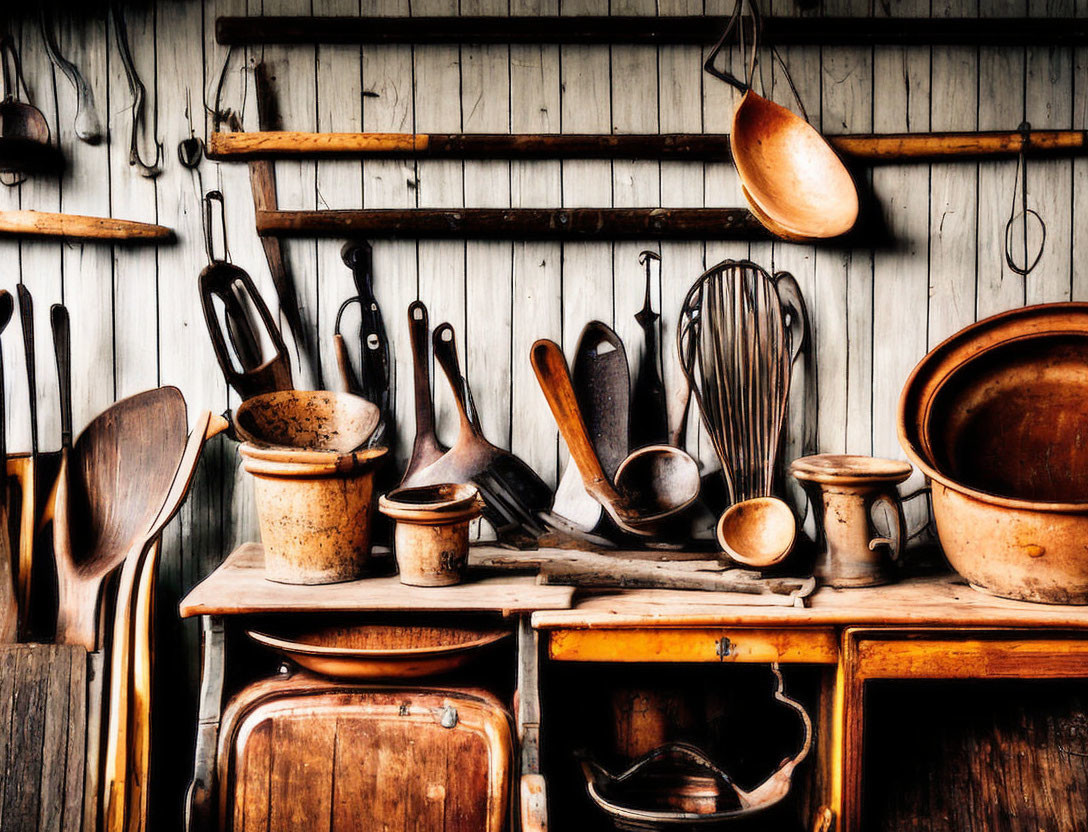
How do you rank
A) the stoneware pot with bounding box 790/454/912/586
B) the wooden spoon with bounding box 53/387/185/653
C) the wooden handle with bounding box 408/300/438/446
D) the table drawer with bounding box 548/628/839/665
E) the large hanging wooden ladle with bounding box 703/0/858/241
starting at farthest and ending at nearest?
the wooden handle with bounding box 408/300/438/446 → the large hanging wooden ladle with bounding box 703/0/858/241 → the wooden spoon with bounding box 53/387/185/653 → the stoneware pot with bounding box 790/454/912/586 → the table drawer with bounding box 548/628/839/665

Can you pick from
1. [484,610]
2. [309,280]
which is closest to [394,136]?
[309,280]

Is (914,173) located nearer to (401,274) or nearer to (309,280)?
(401,274)

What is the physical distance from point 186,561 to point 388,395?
663 mm

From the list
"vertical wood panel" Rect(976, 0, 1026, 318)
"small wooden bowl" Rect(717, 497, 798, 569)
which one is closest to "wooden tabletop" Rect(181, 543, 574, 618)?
"small wooden bowl" Rect(717, 497, 798, 569)

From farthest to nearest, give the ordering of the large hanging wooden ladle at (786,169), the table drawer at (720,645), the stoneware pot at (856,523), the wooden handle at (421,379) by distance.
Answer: the wooden handle at (421,379) → the large hanging wooden ladle at (786,169) → the stoneware pot at (856,523) → the table drawer at (720,645)

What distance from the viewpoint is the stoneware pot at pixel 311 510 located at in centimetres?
161

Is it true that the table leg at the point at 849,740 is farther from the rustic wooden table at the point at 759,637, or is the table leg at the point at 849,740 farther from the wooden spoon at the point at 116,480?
the wooden spoon at the point at 116,480

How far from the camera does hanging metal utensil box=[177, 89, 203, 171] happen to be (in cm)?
201

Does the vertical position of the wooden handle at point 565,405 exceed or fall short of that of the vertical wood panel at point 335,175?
it falls short

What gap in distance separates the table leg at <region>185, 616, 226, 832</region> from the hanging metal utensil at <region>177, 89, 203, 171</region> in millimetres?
1131

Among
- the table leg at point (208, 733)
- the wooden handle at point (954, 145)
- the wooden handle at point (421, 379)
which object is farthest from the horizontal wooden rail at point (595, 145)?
the table leg at point (208, 733)

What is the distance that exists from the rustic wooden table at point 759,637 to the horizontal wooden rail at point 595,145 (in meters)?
1.06

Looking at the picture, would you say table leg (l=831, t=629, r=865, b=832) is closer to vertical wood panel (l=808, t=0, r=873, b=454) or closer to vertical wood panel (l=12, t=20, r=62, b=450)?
vertical wood panel (l=808, t=0, r=873, b=454)

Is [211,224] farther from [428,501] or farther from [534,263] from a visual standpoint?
[428,501]
